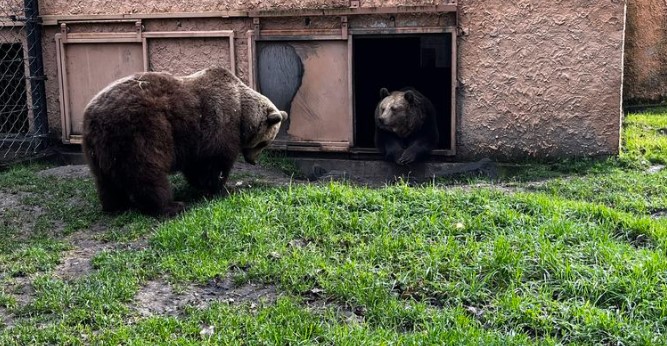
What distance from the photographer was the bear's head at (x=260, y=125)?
7609 millimetres

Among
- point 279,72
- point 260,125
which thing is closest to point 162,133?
point 260,125

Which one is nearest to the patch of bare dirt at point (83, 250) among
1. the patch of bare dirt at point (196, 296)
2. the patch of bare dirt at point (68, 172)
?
the patch of bare dirt at point (196, 296)

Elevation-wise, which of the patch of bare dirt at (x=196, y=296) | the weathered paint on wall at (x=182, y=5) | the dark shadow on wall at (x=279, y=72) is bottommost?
the patch of bare dirt at (x=196, y=296)

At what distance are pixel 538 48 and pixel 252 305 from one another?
203 inches

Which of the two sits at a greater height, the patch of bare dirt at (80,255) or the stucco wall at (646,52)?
the stucco wall at (646,52)

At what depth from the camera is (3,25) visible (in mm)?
9836

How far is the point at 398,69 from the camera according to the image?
11.9 m

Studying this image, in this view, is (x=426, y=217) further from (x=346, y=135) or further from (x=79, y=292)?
(x=346, y=135)

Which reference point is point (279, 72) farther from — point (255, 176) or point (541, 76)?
point (541, 76)

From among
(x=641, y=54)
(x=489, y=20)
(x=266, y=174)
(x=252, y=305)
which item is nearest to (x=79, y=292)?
(x=252, y=305)

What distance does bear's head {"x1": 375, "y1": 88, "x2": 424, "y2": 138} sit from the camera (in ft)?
30.6

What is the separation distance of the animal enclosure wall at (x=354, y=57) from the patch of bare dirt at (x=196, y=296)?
4462mm

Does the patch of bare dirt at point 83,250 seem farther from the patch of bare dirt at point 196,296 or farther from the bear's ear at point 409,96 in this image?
the bear's ear at point 409,96

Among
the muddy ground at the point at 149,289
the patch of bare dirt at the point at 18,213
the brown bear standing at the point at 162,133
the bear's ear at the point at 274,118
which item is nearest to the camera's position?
the muddy ground at the point at 149,289
